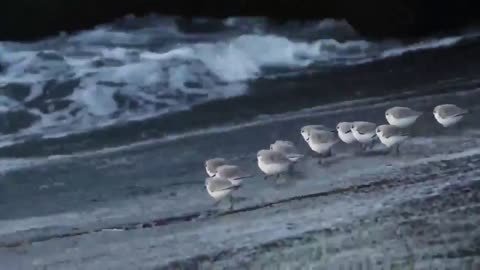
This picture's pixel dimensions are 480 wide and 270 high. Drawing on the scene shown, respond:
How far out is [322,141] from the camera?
2.31 m

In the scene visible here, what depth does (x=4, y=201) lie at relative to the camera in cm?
232

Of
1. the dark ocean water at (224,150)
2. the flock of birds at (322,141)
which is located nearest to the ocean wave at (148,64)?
the dark ocean water at (224,150)

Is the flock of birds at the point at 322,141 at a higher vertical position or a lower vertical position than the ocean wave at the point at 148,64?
lower

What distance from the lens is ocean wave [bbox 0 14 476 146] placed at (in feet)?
9.23

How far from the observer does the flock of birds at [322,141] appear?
2.13 m

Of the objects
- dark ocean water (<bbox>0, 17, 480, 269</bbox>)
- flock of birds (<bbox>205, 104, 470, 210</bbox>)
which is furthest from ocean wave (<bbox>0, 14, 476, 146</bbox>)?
flock of birds (<bbox>205, 104, 470, 210</bbox>)

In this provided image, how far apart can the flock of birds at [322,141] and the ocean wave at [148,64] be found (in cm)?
51

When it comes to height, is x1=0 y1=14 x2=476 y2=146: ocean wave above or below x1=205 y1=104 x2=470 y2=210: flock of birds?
above

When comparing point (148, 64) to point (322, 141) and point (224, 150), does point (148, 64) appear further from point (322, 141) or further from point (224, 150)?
point (322, 141)

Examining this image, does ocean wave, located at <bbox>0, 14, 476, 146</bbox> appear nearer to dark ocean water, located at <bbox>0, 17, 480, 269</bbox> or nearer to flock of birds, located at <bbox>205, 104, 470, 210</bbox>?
dark ocean water, located at <bbox>0, 17, 480, 269</bbox>

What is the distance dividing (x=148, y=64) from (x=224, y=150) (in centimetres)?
62

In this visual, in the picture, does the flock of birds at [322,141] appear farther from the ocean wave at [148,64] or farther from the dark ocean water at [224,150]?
the ocean wave at [148,64]

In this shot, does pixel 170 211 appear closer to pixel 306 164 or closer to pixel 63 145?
pixel 306 164

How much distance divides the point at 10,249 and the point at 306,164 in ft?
2.41
